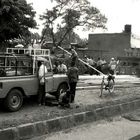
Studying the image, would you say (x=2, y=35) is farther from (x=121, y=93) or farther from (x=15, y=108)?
(x=15, y=108)

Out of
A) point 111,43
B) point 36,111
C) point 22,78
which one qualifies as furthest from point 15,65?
point 111,43

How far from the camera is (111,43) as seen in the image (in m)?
65.4

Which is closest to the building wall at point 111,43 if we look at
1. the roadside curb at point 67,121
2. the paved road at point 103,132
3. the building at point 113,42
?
the building at point 113,42

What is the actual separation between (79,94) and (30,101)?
10.8ft

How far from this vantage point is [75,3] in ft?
123

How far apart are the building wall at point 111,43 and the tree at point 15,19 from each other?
101 feet

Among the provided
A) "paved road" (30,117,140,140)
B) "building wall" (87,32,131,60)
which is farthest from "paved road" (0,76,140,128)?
"building wall" (87,32,131,60)

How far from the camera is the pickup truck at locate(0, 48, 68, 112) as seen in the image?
10.2 m

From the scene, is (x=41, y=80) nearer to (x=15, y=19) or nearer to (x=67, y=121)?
(x=67, y=121)

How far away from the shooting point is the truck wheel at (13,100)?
10188mm

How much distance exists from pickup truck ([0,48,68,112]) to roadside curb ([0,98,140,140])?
159 cm

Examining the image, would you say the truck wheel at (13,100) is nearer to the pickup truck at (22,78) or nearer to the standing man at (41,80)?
the pickup truck at (22,78)

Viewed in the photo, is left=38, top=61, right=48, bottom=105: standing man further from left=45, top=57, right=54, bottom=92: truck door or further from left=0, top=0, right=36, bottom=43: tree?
left=0, top=0, right=36, bottom=43: tree

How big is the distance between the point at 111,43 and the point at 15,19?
134ft
